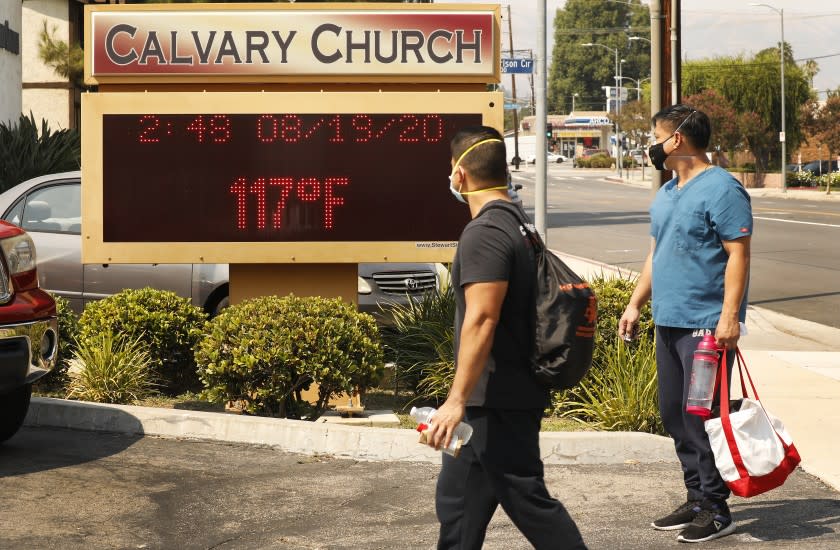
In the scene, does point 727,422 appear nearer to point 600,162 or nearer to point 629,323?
point 629,323

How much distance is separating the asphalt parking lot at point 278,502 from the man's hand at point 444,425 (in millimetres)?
1745

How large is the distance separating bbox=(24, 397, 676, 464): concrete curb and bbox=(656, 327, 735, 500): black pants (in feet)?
4.71

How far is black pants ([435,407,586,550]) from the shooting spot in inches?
172

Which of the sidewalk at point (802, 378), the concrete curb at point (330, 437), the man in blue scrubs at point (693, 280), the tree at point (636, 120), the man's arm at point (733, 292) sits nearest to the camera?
the man's arm at point (733, 292)

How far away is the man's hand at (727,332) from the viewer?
18.6 ft

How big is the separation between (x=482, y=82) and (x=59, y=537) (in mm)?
4756

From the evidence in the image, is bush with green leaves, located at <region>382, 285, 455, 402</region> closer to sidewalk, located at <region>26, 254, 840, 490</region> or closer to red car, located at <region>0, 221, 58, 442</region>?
sidewalk, located at <region>26, 254, 840, 490</region>

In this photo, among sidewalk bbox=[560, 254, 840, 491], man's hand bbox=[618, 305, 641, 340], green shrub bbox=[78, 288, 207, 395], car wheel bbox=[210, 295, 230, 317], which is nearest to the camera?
man's hand bbox=[618, 305, 641, 340]

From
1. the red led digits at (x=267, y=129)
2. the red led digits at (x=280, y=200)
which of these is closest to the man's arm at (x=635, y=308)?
the red led digits at (x=280, y=200)

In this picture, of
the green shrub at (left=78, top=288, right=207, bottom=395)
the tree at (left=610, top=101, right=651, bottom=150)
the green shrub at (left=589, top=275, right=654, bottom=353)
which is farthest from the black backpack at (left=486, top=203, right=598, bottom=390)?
the tree at (left=610, top=101, right=651, bottom=150)

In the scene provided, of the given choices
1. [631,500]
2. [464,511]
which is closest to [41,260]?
[631,500]

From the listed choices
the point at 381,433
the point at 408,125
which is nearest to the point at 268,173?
the point at 408,125

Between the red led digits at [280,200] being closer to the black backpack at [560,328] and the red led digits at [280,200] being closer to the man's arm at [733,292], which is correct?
the man's arm at [733,292]

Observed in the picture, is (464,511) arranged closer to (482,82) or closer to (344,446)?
(344,446)
